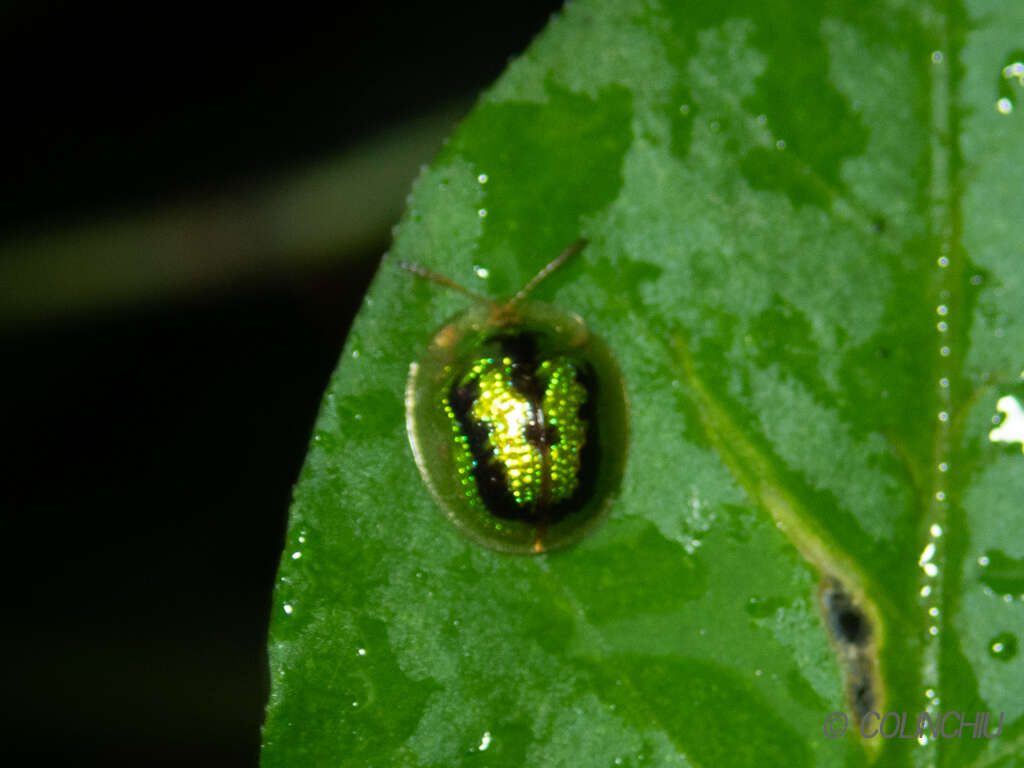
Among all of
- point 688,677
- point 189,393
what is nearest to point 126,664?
point 189,393

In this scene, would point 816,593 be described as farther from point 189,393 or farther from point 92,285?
point 92,285

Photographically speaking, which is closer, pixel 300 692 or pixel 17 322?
pixel 300 692

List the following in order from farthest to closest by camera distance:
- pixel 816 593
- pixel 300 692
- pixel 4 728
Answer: pixel 4 728 → pixel 816 593 → pixel 300 692

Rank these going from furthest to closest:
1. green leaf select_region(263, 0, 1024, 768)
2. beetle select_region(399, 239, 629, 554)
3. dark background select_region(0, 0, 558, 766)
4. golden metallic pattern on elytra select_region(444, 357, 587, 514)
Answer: dark background select_region(0, 0, 558, 766), golden metallic pattern on elytra select_region(444, 357, 587, 514), beetle select_region(399, 239, 629, 554), green leaf select_region(263, 0, 1024, 768)

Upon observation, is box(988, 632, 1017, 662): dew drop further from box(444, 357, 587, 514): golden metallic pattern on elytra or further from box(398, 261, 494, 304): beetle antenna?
box(398, 261, 494, 304): beetle antenna

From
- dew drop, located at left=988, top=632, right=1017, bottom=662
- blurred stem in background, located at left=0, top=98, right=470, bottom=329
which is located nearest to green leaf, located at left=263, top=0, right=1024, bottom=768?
dew drop, located at left=988, top=632, right=1017, bottom=662

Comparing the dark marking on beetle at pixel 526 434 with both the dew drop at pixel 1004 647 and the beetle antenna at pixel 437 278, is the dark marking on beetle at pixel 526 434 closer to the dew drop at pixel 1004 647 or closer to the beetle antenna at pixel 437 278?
the beetle antenna at pixel 437 278
